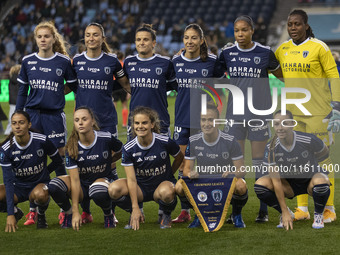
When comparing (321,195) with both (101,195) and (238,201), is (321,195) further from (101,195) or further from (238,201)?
(101,195)

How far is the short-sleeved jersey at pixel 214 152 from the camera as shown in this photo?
20.2ft

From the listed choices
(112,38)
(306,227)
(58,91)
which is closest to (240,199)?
(306,227)

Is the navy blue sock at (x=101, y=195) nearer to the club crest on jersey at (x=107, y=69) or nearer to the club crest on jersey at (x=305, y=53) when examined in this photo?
the club crest on jersey at (x=107, y=69)

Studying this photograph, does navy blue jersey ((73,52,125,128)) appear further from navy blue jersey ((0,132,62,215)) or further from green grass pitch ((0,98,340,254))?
green grass pitch ((0,98,340,254))

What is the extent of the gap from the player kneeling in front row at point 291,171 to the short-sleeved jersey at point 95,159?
4.62 ft

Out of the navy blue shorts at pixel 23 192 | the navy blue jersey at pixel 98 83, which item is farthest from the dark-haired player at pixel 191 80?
the navy blue shorts at pixel 23 192

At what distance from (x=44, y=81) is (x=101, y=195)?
143cm

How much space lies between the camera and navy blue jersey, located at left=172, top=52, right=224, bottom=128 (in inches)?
266

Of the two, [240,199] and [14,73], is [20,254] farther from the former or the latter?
[14,73]

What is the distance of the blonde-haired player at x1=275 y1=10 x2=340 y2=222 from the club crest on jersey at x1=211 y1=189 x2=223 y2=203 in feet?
2.82

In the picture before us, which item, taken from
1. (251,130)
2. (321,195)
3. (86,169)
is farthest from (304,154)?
(86,169)

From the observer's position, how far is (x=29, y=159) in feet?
20.6

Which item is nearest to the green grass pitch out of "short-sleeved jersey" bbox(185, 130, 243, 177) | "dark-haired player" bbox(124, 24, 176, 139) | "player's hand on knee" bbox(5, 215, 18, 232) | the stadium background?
"player's hand on knee" bbox(5, 215, 18, 232)

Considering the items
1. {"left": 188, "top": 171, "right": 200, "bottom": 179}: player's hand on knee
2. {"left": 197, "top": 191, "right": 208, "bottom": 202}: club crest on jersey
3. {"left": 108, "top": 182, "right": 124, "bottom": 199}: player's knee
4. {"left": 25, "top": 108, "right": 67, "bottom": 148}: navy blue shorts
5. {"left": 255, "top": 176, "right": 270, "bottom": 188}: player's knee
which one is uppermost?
{"left": 25, "top": 108, "right": 67, "bottom": 148}: navy blue shorts
